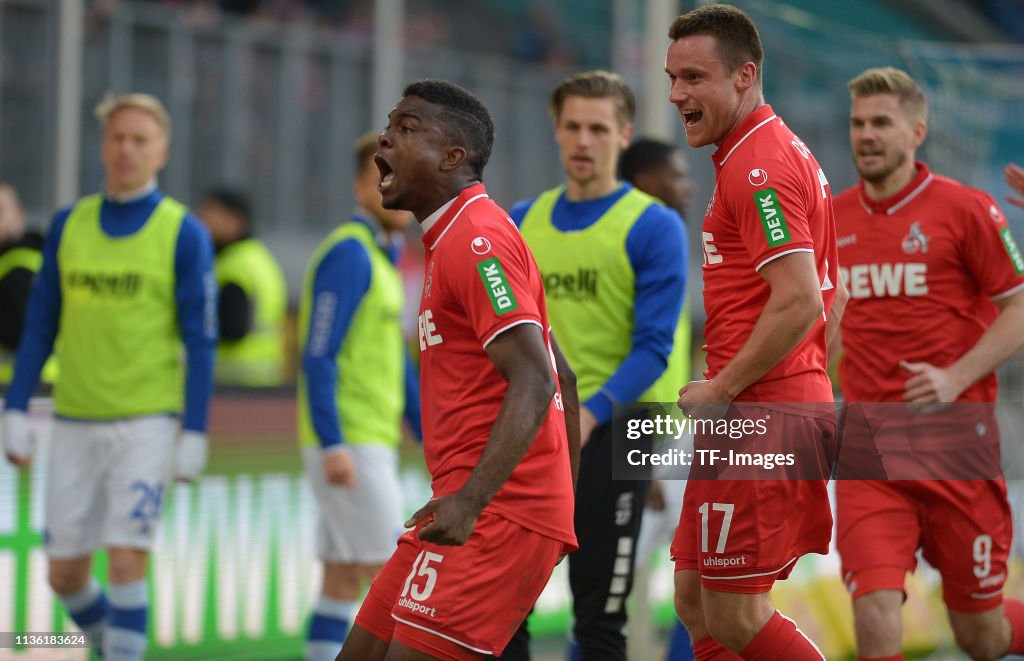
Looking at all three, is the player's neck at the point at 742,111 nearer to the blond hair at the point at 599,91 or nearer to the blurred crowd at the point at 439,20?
the blond hair at the point at 599,91

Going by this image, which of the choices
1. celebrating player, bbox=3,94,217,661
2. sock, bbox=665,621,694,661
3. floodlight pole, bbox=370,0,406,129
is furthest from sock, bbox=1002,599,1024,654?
floodlight pole, bbox=370,0,406,129

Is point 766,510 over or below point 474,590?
over

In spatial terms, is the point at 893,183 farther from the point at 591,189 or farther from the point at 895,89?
the point at 591,189

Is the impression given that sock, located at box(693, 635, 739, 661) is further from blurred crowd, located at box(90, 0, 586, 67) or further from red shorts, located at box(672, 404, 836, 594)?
blurred crowd, located at box(90, 0, 586, 67)

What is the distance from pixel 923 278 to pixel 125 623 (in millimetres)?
3421

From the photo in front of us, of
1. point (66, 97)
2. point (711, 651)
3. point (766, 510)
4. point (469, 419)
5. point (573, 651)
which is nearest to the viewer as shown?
point (469, 419)

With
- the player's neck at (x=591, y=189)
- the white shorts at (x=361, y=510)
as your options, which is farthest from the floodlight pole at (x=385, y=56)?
the player's neck at (x=591, y=189)

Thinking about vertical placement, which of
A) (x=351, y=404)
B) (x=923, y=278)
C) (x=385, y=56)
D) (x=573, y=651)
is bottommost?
(x=573, y=651)

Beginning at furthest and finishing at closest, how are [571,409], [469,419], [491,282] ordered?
[571,409]
[469,419]
[491,282]

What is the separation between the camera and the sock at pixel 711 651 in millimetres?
4316

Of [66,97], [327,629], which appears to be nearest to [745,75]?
[327,629]

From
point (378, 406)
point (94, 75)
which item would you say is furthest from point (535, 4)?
point (378, 406)

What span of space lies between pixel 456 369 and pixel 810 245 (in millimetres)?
974

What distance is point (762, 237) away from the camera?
3871 mm
